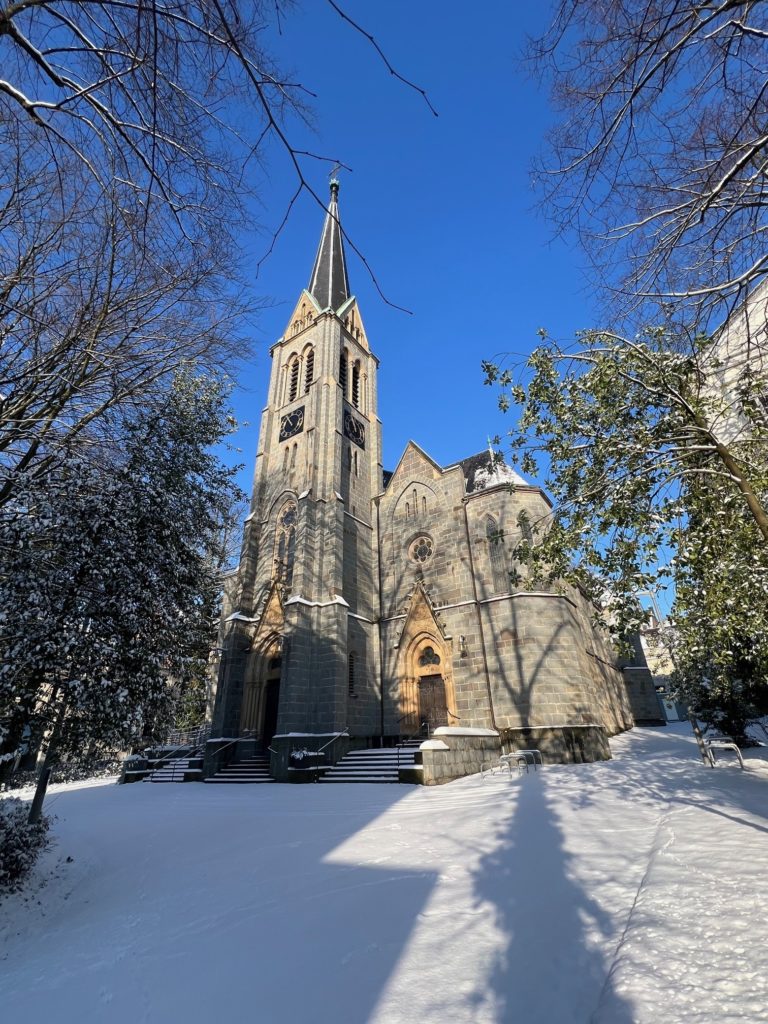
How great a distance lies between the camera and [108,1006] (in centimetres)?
324

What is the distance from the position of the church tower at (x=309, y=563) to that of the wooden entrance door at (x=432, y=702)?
1.94 metres

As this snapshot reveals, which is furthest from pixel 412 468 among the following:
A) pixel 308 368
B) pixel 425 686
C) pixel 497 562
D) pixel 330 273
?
pixel 330 273

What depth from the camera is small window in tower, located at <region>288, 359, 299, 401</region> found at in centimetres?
2702

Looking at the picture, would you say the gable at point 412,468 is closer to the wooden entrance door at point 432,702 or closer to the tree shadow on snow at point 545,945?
the wooden entrance door at point 432,702

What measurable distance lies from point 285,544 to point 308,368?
11.3 metres

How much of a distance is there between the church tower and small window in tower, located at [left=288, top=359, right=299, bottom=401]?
0.25ft

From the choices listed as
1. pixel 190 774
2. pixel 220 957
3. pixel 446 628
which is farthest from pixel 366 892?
pixel 190 774

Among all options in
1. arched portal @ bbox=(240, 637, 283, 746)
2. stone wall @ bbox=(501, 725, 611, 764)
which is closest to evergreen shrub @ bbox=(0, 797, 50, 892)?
arched portal @ bbox=(240, 637, 283, 746)

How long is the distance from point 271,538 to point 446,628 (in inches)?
380

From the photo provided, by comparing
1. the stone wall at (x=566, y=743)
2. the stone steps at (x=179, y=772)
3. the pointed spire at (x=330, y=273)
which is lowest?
the stone steps at (x=179, y=772)

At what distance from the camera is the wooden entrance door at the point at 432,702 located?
715 inches

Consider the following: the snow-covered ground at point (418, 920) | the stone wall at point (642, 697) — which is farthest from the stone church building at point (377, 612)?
the snow-covered ground at point (418, 920)

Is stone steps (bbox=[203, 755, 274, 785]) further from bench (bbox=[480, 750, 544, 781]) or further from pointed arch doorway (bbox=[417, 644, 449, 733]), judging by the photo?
bench (bbox=[480, 750, 544, 781])

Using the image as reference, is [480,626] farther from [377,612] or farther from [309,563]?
[309,563]
